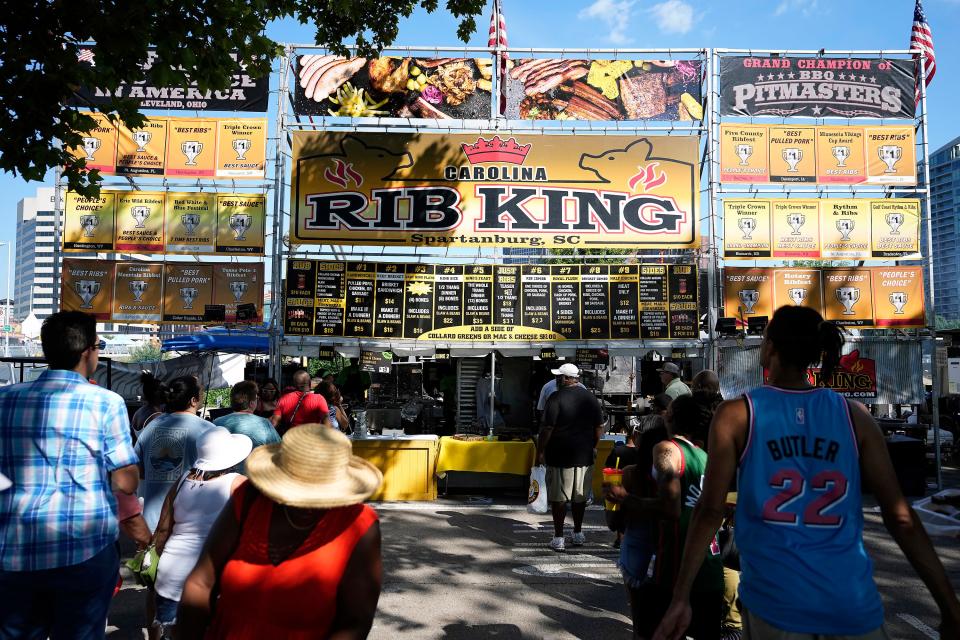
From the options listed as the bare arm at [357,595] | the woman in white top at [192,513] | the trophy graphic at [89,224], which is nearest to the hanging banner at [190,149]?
the trophy graphic at [89,224]

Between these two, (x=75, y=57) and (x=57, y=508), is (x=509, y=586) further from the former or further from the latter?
(x=75, y=57)

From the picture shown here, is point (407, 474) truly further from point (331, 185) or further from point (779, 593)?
point (779, 593)

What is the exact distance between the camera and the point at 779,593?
2.32 metres

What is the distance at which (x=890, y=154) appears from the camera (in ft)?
41.8

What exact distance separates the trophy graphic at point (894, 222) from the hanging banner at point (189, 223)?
1253 centimetres

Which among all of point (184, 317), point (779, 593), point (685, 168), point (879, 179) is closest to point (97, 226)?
point (184, 317)

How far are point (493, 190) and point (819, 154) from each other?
20.4 feet

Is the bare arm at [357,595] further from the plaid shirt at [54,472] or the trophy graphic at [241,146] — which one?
the trophy graphic at [241,146]

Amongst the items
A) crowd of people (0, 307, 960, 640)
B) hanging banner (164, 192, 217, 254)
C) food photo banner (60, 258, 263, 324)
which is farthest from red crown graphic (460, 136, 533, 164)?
crowd of people (0, 307, 960, 640)

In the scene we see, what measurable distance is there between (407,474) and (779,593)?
858 centimetres

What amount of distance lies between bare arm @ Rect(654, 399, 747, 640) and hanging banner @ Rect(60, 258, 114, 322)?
12.4 m

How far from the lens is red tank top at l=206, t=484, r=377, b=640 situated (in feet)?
6.96

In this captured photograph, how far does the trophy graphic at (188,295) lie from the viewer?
12.4m

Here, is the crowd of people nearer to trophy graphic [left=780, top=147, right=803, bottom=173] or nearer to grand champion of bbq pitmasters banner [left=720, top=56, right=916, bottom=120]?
trophy graphic [left=780, top=147, right=803, bottom=173]
